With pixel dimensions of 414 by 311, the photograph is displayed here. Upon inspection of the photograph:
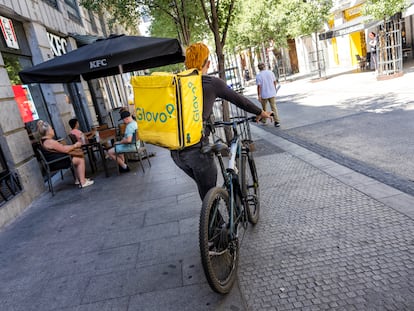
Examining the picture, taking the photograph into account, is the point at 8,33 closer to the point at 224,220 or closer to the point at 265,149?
the point at 265,149

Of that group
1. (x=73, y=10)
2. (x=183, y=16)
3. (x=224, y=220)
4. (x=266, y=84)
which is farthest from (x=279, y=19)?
(x=224, y=220)

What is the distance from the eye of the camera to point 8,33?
A: 23.6 ft

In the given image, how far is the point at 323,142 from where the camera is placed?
6930 mm

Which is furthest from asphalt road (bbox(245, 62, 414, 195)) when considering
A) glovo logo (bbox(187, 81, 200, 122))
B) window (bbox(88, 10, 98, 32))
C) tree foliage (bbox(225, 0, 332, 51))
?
window (bbox(88, 10, 98, 32))

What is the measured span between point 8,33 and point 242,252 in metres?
7.11

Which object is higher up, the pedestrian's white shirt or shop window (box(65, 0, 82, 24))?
shop window (box(65, 0, 82, 24))

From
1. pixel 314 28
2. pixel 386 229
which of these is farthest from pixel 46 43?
pixel 314 28

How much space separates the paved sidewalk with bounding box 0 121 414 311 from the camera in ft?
8.16

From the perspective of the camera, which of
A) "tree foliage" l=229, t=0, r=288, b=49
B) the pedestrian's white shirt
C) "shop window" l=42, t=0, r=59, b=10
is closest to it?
"shop window" l=42, t=0, r=59, b=10

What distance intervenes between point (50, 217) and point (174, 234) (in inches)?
96.8

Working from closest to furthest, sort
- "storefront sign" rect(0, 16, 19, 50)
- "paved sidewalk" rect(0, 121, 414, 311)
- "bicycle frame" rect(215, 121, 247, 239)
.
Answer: "paved sidewalk" rect(0, 121, 414, 311) → "bicycle frame" rect(215, 121, 247, 239) → "storefront sign" rect(0, 16, 19, 50)

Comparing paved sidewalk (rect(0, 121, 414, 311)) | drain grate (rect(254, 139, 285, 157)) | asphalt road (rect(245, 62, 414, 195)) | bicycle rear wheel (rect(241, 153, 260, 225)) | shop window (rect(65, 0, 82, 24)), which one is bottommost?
asphalt road (rect(245, 62, 414, 195))

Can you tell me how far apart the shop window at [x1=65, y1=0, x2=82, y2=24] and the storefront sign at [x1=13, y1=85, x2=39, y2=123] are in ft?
18.9

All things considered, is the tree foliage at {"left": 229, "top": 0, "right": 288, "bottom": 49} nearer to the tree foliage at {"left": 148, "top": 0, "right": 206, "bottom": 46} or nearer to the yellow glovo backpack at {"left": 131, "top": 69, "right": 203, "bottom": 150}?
the tree foliage at {"left": 148, "top": 0, "right": 206, "bottom": 46}
